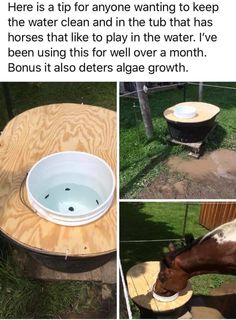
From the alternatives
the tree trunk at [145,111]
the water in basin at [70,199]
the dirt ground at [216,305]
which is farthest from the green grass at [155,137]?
the dirt ground at [216,305]

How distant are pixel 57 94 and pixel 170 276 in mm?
609

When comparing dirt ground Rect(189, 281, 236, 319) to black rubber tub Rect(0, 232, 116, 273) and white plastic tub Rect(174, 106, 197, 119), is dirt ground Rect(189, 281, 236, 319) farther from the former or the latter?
white plastic tub Rect(174, 106, 197, 119)

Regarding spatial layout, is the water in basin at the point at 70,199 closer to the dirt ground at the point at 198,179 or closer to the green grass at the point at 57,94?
the dirt ground at the point at 198,179

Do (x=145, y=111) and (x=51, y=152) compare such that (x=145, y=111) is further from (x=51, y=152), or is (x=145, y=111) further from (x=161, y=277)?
(x=161, y=277)

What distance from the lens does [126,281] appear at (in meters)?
1.26

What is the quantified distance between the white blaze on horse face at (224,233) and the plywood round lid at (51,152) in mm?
267

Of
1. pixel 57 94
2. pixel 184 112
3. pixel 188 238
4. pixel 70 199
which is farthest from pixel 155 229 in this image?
pixel 57 94

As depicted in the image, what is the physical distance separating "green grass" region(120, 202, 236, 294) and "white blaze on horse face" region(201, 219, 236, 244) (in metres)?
0.07

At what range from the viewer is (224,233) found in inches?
47.1
